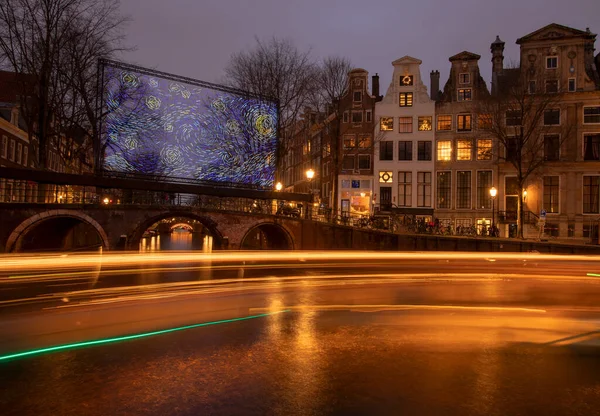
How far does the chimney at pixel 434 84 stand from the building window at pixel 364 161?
9436mm

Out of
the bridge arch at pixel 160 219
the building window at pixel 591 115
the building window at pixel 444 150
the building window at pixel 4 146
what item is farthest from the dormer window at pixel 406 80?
the building window at pixel 4 146

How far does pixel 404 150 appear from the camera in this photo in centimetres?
5109

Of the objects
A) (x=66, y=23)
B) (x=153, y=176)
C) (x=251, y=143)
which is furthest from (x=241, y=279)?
(x=66, y=23)

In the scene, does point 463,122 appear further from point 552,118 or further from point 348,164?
point 348,164

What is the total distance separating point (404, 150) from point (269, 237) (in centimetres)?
1542

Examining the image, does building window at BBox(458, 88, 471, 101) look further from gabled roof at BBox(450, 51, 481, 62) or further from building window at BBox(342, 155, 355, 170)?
building window at BBox(342, 155, 355, 170)

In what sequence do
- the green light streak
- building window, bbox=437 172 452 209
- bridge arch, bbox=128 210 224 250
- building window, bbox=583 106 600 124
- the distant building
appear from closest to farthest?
the green light streak → bridge arch, bbox=128 210 224 250 → the distant building → building window, bbox=583 106 600 124 → building window, bbox=437 172 452 209

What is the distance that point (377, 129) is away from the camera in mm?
51812

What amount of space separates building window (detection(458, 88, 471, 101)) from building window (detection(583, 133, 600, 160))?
34.3 feet

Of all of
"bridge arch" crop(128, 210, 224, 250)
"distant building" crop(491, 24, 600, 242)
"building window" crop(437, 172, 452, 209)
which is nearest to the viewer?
"bridge arch" crop(128, 210, 224, 250)

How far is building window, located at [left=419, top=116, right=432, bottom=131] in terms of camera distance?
166ft

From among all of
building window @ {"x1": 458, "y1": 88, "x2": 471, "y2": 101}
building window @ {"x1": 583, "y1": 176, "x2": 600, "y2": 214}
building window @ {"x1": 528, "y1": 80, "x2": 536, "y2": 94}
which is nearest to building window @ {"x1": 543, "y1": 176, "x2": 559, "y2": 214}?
building window @ {"x1": 583, "y1": 176, "x2": 600, "y2": 214}

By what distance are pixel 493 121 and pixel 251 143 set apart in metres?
20.9

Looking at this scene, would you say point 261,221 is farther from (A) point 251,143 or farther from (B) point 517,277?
(B) point 517,277
